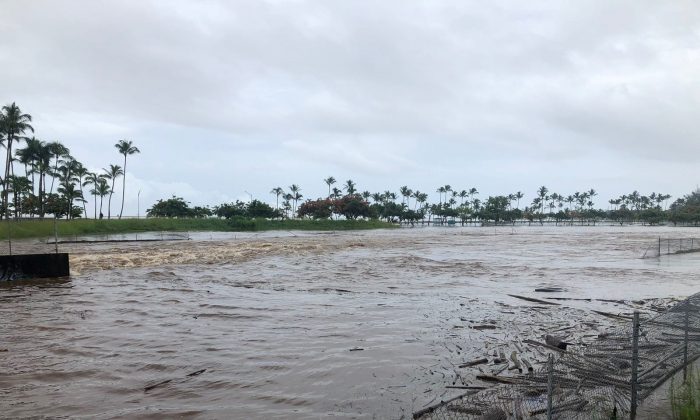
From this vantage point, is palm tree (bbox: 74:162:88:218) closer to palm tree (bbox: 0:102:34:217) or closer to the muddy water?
palm tree (bbox: 0:102:34:217)

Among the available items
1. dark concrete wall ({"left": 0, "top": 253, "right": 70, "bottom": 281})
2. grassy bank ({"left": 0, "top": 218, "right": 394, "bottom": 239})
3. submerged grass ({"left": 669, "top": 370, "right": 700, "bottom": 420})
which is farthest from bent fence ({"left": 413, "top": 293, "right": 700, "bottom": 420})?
grassy bank ({"left": 0, "top": 218, "right": 394, "bottom": 239})

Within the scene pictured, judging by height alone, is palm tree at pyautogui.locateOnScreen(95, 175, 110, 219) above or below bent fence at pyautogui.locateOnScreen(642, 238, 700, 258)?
above

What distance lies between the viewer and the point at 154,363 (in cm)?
877

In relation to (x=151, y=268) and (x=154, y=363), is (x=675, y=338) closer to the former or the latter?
(x=154, y=363)

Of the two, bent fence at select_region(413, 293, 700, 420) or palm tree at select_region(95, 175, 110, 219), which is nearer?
bent fence at select_region(413, 293, 700, 420)

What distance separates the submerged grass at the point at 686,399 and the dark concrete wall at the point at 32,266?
2256cm

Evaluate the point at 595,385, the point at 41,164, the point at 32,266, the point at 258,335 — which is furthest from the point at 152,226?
the point at 595,385

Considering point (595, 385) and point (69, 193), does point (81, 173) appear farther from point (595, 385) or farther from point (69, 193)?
point (595, 385)

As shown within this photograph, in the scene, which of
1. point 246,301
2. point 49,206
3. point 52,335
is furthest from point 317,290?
point 49,206

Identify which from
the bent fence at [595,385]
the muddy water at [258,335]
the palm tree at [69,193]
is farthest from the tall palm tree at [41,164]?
the bent fence at [595,385]

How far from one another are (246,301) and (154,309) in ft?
9.57

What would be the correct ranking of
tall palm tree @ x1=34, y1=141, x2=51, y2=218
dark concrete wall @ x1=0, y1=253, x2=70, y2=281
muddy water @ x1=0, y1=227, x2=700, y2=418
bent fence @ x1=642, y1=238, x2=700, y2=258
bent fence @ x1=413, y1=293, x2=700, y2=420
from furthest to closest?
tall palm tree @ x1=34, y1=141, x2=51, y2=218, bent fence @ x1=642, y1=238, x2=700, y2=258, dark concrete wall @ x1=0, y1=253, x2=70, y2=281, muddy water @ x1=0, y1=227, x2=700, y2=418, bent fence @ x1=413, y1=293, x2=700, y2=420

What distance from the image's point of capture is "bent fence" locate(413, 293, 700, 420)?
18.2ft

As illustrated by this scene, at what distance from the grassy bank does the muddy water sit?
4762 cm
